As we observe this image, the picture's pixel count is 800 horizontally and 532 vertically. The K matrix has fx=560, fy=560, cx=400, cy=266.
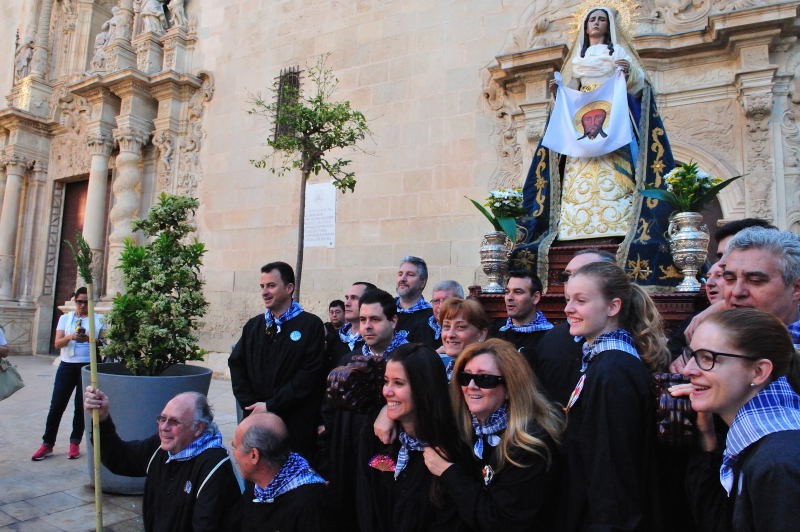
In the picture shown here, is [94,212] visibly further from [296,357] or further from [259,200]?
[296,357]

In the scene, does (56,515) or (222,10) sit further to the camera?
(222,10)

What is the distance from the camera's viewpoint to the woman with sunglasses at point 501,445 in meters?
1.97

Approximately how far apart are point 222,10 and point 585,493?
13.3 m

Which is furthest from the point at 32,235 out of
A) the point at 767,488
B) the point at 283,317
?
the point at 767,488

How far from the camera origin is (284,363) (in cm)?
394

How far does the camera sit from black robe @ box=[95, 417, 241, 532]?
2.75 metres

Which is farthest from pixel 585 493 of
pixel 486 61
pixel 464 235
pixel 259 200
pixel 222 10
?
pixel 222 10

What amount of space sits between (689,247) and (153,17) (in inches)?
537

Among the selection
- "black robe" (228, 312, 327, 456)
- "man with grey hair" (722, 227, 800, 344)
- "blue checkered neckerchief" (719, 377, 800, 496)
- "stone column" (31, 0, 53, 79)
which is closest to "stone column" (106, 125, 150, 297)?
"stone column" (31, 0, 53, 79)

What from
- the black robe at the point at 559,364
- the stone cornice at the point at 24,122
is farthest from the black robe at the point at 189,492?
the stone cornice at the point at 24,122

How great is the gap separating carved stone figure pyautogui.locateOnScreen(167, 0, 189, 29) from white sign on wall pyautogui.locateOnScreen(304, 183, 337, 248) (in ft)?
19.0

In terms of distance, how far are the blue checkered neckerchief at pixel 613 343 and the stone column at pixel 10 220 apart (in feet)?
54.2

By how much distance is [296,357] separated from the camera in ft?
12.9

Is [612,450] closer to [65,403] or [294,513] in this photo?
[294,513]
